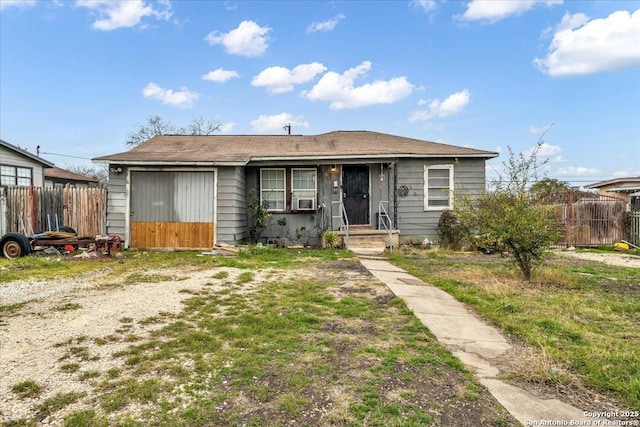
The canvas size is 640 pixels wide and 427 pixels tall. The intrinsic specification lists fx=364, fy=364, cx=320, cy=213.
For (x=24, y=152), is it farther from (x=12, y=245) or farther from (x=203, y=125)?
(x=203, y=125)

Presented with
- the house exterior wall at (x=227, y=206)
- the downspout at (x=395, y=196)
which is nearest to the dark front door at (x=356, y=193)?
the downspout at (x=395, y=196)

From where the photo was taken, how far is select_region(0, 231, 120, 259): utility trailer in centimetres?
899

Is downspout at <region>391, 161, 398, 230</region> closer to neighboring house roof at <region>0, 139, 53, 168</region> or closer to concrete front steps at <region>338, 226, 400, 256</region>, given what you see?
concrete front steps at <region>338, 226, 400, 256</region>

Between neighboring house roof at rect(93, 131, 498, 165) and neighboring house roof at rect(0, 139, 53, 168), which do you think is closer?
neighboring house roof at rect(93, 131, 498, 165)

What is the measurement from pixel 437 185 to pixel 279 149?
5483 millimetres

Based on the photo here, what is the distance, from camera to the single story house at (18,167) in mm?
16156

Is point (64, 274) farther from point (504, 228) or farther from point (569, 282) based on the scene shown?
point (569, 282)

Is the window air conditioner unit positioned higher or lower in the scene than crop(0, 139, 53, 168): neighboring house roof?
lower

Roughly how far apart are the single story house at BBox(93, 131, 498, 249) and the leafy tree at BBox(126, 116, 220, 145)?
1967 cm

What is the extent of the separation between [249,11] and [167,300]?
41.5 feet

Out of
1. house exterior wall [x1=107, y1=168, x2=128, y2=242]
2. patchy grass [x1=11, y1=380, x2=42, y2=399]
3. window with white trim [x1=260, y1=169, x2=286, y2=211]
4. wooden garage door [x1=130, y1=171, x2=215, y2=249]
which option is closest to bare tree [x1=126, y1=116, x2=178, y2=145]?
house exterior wall [x1=107, y1=168, x2=128, y2=242]

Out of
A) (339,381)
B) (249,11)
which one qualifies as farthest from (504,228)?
(249,11)

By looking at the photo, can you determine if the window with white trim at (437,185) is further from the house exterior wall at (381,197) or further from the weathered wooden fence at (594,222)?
the weathered wooden fence at (594,222)

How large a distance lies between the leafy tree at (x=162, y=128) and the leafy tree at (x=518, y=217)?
28.8 metres
